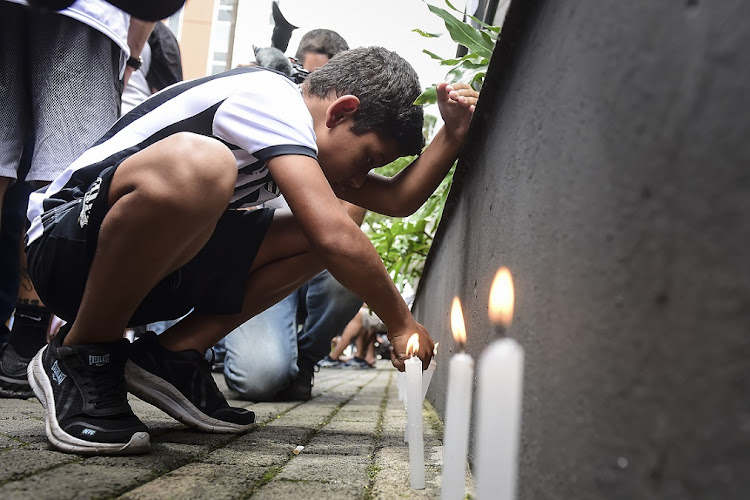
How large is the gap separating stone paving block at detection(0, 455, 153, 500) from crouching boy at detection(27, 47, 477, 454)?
0.18 meters

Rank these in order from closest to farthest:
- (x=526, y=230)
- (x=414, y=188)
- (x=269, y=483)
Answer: (x=526, y=230) → (x=269, y=483) → (x=414, y=188)

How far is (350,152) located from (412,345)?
2.32 ft

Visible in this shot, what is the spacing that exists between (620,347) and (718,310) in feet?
0.46

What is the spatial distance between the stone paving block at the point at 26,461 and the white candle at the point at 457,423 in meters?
0.89

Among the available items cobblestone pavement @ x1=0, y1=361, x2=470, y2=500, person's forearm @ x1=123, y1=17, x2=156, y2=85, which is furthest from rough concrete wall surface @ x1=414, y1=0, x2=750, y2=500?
person's forearm @ x1=123, y1=17, x2=156, y2=85

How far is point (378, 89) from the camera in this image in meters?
2.07

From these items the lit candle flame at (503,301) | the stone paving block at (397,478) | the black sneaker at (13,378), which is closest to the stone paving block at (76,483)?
the stone paving block at (397,478)

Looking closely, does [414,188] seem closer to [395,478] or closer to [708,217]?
[395,478]

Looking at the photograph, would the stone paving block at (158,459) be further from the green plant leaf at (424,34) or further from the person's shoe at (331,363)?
the person's shoe at (331,363)

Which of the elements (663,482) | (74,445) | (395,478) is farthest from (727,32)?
(74,445)

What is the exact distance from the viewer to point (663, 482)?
640 millimetres

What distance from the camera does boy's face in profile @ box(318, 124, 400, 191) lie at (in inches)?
79.6

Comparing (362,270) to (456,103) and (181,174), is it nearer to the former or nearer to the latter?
(181,174)

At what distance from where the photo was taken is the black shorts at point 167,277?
1786mm
